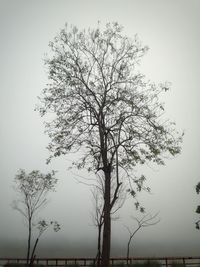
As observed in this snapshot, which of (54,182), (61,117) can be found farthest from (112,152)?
(54,182)

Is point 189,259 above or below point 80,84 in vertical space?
below

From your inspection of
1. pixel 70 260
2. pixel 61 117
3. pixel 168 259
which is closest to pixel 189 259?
pixel 168 259

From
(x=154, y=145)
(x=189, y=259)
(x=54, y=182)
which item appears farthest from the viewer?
(x=54, y=182)

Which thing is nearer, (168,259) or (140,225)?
(168,259)

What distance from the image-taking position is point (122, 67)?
17578 mm

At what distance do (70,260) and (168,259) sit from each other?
8.94 metres

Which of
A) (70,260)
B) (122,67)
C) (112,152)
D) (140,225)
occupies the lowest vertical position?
(70,260)

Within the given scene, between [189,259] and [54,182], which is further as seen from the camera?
[54,182]

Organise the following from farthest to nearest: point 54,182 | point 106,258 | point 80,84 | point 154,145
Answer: point 54,182 < point 80,84 < point 154,145 < point 106,258

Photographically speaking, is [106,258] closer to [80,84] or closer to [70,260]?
[80,84]

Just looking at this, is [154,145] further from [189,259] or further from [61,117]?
[189,259]

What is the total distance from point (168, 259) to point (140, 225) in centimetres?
480

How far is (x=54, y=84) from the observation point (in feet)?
56.2

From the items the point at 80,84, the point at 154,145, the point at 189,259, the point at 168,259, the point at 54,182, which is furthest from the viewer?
the point at 54,182
